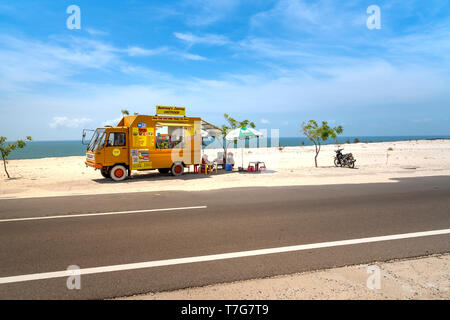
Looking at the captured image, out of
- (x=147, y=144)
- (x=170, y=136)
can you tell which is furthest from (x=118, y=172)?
(x=170, y=136)

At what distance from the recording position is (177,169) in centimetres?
1595

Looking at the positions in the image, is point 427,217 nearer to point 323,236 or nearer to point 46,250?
point 323,236

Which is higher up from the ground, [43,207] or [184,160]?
[184,160]

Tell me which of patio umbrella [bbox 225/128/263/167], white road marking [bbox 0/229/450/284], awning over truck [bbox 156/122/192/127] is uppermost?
awning over truck [bbox 156/122/192/127]

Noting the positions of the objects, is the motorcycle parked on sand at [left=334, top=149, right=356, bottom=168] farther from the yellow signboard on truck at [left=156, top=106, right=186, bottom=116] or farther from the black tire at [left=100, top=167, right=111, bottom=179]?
the black tire at [left=100, top=167, right=111, bottom=179]

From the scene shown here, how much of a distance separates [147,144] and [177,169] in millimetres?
2238

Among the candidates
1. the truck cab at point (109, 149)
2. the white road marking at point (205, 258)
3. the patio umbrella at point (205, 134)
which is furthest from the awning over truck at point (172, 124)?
the white road marking at point (205, 258)

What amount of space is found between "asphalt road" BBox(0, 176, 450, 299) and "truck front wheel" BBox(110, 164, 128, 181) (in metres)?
4.33

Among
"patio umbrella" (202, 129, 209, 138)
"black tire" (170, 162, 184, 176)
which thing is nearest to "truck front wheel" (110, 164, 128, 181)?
"black tire" (170, 162, 184, 176)

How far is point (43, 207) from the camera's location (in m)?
8.14

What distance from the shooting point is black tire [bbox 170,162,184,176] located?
1581 centimetres

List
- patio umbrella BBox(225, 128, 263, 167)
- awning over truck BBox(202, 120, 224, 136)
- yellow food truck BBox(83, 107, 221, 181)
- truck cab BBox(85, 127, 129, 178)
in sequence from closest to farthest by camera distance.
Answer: truck cab BBox(85, 127, 129, 178) → yellow food truck BBox(83, 107, 221, 181) → awning over truck BBox(202, 120, 224, 136) → patio umbrella BBox(225, 128, 263, 167)
